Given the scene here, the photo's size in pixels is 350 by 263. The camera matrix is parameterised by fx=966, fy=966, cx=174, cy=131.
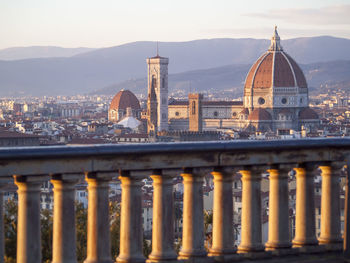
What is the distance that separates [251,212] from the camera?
22.2 ft

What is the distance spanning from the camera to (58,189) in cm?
609

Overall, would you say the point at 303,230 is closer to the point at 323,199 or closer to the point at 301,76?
the point at 323,199

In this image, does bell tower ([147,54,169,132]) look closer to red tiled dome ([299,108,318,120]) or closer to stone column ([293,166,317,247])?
red tiled dome ([299,108,318,120])

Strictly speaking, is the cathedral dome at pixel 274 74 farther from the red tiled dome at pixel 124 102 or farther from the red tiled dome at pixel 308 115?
the red tiled dome at pixel 124 102

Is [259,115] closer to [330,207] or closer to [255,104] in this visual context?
[255,104]

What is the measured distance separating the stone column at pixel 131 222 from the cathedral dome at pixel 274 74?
121 metres

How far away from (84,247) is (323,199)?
→ 3.23 m

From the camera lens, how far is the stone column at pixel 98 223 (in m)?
6.23

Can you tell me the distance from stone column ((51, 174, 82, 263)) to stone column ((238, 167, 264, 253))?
1.24 meters

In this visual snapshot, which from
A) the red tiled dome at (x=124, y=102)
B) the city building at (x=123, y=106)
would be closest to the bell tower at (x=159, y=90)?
the city building at (x=123, y=106)

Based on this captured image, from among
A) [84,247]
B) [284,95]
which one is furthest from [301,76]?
[84,247]

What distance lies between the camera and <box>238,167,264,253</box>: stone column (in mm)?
6703

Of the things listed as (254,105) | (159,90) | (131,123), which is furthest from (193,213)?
(254,105)

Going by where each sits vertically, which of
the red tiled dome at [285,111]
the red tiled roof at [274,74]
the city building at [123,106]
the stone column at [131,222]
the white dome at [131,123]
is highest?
the red tiled roof at [274,74]
